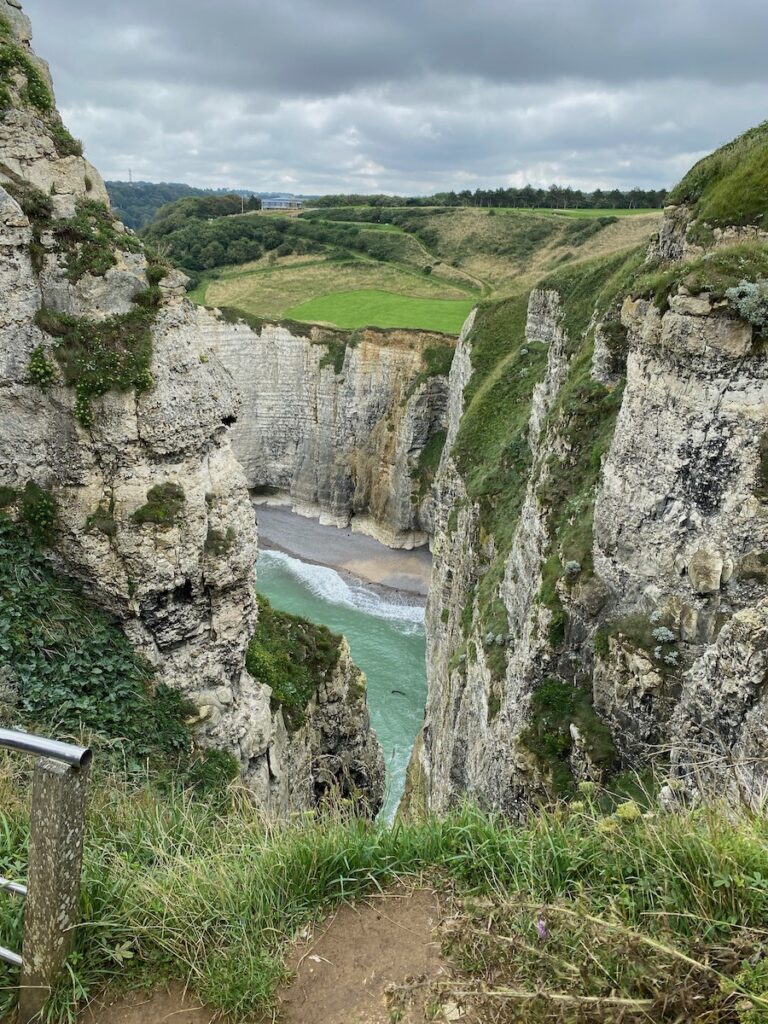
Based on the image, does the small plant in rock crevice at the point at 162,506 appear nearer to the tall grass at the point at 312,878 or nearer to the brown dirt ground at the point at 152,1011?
the tall grass at the point at 312,878

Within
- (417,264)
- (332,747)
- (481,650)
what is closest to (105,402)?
(332,747)

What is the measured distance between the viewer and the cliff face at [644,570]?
9453 millimetres

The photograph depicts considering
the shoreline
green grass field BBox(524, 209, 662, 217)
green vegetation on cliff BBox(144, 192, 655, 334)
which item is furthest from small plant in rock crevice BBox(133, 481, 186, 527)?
green grass field BBox(524, 209, 662, 217)

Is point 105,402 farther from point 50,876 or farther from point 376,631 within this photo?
point 376,631

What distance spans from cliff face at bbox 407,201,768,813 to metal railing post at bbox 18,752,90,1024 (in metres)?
3.75

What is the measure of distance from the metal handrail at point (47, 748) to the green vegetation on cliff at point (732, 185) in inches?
552

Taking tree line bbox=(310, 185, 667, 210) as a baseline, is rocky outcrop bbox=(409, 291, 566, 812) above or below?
below

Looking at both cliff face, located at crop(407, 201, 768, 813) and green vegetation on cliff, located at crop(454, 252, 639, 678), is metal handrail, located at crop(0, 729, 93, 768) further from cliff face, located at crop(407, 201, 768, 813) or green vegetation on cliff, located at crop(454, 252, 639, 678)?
green vegetation on cliff, located at crop(454, 252, 639, 678)

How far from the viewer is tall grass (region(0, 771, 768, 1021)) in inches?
126

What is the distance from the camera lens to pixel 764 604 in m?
8.52

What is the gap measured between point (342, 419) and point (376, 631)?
60.4 feet

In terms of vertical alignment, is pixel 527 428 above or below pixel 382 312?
below

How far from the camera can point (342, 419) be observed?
47812 mm

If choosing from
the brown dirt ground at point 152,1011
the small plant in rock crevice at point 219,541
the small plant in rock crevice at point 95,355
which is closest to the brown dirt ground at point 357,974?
the brown dirt ground at point 152,1011
